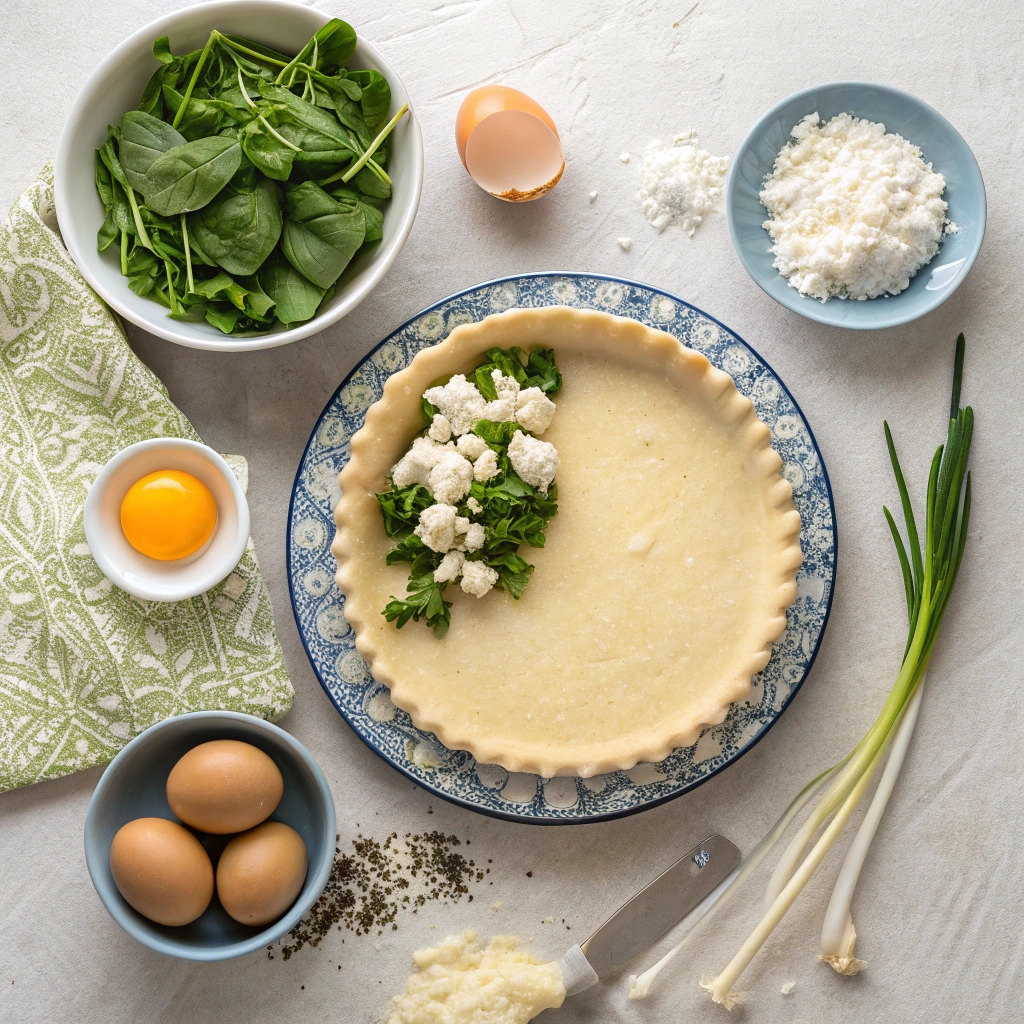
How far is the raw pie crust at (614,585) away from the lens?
2.31 meters

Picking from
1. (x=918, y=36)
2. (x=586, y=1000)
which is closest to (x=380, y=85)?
(x=918, y=36)

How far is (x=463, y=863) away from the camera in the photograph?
2484mm

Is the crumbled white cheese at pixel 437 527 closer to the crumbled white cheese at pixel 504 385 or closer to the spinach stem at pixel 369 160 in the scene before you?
the crumbled white cheese at pixel 504 385

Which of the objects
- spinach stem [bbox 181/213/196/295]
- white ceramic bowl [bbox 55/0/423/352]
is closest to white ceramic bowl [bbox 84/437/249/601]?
white ceramic bowl [bbox 55/0/423/352]

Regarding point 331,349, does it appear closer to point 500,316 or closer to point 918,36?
point 500,316

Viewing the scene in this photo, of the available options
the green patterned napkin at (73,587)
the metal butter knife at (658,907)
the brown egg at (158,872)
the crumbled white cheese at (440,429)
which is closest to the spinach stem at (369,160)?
the crumbled white cheese at (440,429)

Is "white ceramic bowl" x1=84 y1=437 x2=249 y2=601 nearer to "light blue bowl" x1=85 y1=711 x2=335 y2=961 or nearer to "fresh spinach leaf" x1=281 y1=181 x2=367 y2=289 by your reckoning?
"light blue bowl" x1=85 y1=711 x2=335 y2=961

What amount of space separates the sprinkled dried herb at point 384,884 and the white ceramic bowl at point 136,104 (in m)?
1.55

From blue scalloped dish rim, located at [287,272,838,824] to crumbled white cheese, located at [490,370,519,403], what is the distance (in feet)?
0.89

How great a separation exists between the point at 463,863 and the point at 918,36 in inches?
116

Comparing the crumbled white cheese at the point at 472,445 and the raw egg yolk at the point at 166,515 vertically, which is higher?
the crumbled white cheese at the point at 472,445

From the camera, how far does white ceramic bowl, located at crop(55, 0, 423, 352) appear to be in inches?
86.0

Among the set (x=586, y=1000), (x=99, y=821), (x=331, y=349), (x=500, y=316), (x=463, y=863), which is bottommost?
(x=586, y=1000)

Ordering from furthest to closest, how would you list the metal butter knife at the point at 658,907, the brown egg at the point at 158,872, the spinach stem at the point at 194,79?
the metal butter knife at the point at 658,907 < the spinach stem at the point at 194,79 < the brown egg at the point at 158,872
